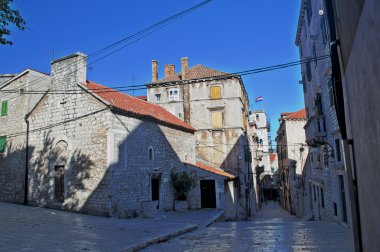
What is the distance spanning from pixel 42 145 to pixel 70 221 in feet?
22.2

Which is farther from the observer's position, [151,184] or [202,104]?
[202,104]

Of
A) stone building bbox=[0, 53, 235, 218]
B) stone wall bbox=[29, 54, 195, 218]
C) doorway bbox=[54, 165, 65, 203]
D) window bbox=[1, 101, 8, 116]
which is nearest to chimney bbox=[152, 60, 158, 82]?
stone building bbox=[0, 53, 235, 218]

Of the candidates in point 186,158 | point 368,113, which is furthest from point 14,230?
point 186,158

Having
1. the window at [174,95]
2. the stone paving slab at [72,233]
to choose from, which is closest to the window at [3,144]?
the stone paving slab at [72,233]

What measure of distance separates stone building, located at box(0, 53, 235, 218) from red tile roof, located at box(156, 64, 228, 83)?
10.1 metres

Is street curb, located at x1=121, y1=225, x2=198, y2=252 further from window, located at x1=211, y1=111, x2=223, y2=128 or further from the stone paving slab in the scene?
window, located at x1=211, y1=111, x2=223, y2=128

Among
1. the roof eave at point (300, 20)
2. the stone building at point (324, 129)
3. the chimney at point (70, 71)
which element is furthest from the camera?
the roof eave at point (300, 20)

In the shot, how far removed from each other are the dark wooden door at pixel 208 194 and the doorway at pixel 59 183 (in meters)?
10.0

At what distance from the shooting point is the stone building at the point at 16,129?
62.1 ft

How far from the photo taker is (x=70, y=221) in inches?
519

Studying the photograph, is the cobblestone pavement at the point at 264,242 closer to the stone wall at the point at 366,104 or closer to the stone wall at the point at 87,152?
the stone wall at the point at 366,104

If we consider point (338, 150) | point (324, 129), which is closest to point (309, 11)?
point (324, 129)

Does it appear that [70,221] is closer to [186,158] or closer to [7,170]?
[7,170]

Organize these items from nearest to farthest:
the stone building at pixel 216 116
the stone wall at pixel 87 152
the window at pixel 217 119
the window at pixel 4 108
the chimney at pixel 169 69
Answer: the stone wall at pixel 87 152 → the window at pixel 4 108 → the stone building at pixel 216 116 → the window at pixel 217 119 → the chimney at pixel 169 69
